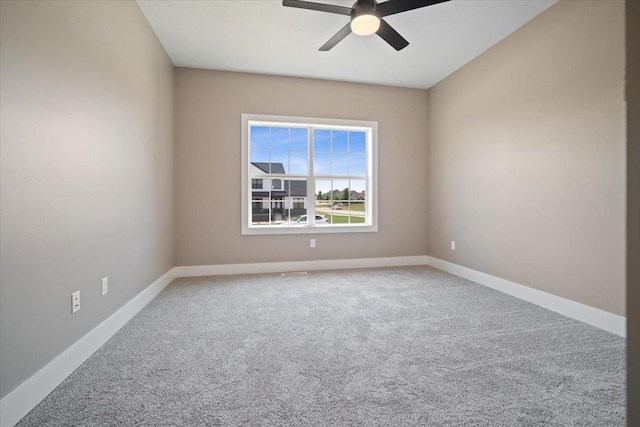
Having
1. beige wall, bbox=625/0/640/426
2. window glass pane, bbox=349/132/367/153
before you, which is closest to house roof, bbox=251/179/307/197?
window glass pane, bbox=349/132/367/153

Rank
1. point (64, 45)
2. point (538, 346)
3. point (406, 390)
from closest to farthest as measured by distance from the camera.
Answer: point (406, 390)
point (64, 45)
point (538, 346)

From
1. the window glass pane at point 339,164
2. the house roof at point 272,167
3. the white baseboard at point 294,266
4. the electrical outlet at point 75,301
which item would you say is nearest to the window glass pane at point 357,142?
the window glass pane at point 339,164

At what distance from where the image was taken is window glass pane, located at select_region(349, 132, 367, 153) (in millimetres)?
4496

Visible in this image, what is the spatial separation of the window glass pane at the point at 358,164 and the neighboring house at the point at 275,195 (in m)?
0.76

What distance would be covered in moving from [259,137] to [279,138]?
0.91 ft

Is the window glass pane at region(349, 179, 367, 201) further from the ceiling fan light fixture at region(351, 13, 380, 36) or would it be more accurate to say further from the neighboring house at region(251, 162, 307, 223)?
the ceiling fan light fixture at region(351, 13, 380, 36)

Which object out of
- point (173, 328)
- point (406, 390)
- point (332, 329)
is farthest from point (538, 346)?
point (173, 328)

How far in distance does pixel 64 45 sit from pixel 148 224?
1668 mm

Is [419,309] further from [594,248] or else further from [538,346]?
[594,248]

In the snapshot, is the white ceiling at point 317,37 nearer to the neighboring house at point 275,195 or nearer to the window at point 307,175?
the window at point 307,175

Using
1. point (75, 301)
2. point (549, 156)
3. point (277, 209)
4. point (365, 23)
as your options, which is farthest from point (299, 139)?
point (75, 301)

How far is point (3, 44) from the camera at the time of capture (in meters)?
1.25

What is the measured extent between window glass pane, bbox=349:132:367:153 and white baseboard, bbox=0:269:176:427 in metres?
3.34

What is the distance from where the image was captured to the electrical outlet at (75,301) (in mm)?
1739
